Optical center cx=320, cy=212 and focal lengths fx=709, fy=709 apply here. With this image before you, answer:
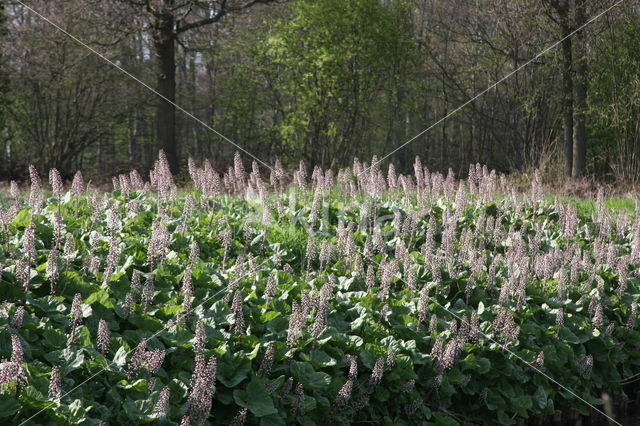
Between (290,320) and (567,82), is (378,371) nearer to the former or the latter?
(290,320)

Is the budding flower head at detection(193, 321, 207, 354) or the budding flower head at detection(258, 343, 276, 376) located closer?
the budding flower head at detection(193, 321, 207, 354)

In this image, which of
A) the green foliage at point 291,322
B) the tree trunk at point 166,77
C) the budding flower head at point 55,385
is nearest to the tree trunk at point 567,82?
the tree trunk at point 166,77

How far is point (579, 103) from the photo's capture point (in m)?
16.1

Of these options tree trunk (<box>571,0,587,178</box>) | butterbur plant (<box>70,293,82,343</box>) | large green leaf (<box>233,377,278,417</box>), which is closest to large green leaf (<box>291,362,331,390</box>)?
large green leaf (<box>233,377,278,417</box>)

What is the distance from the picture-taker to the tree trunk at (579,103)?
15430 millimetres

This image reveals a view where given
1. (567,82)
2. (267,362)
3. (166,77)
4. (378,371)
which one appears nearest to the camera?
(267,362)

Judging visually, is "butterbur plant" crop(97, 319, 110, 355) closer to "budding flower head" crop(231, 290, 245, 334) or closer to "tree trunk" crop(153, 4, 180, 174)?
"budding flower head" crop(231, 290, 245, 334)

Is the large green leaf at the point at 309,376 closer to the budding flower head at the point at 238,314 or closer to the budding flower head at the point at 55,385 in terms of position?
the budding flower head at the point at 238,314

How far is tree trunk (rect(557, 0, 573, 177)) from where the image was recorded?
1545 cm

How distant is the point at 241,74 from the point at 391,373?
1968 cm

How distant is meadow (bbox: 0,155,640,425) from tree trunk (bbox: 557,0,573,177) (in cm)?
954

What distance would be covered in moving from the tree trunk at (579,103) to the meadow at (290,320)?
9293 millimetres

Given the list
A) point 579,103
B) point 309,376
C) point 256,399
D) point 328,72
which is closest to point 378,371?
point 309,376

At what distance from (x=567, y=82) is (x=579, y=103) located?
71 cm
